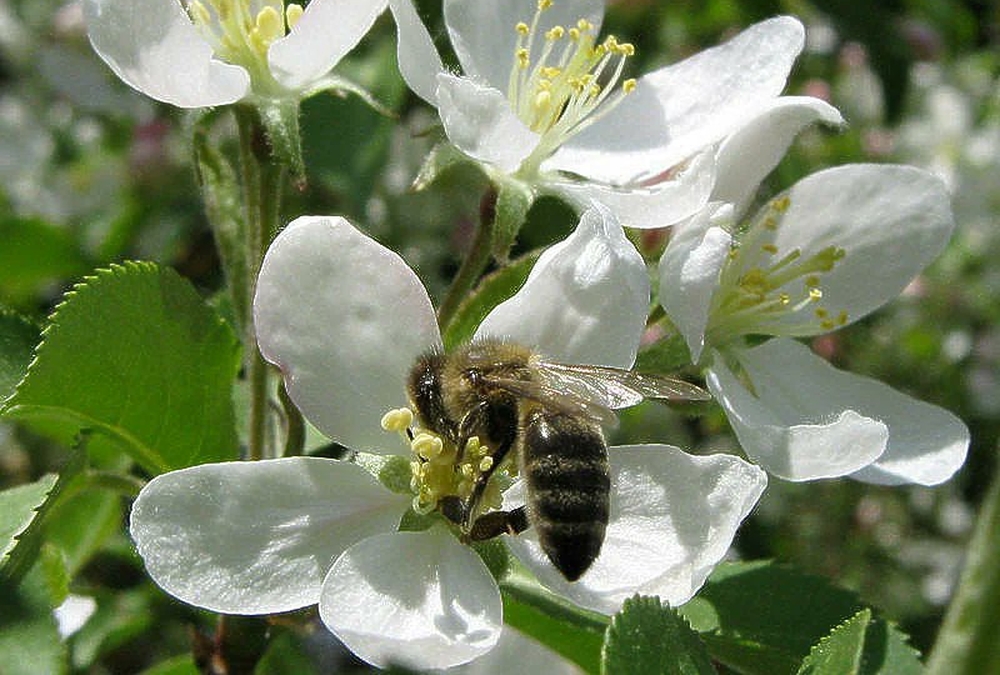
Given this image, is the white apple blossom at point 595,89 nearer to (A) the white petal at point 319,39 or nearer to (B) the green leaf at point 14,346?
(A) the white petal at point 319,39

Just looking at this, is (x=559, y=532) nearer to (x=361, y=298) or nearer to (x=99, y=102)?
(x=361, y=298)

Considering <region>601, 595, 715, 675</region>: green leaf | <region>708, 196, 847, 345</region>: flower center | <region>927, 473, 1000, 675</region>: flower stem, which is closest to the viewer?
<region>927, 473, 1000, 675</region>: flower stem

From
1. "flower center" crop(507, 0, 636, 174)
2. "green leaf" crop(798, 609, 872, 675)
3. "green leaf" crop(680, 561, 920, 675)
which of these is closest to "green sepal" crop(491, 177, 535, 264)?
"flower center" crop(507, 0, 636, 174)

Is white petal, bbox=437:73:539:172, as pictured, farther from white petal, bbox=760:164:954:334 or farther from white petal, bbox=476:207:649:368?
white petal, bbox=760:164:954:334

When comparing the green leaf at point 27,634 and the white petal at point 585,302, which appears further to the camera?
the white petal at point 585,302

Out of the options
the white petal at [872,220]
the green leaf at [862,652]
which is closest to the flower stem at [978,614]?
the green leaf at [862,652]

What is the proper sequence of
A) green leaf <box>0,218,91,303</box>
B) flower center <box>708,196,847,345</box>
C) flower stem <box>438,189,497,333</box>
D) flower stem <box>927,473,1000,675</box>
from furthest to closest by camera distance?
green leaf <box>0,218,91,303</box>
flower center <box>708,196,847,345</box>
flower stem <box>438,189,497,333</box>
flower stem <box>927,473,1000,675</box>
